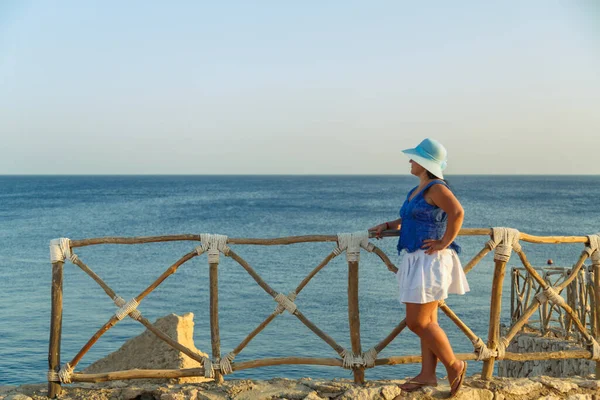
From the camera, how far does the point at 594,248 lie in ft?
18.0

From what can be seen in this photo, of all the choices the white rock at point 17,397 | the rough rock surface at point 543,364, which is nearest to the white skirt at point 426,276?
the white rock at point 17,397

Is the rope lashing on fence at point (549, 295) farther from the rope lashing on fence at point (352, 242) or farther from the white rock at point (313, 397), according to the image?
the white rock at point (313, 397)

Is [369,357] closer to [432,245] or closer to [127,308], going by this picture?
[432,245]

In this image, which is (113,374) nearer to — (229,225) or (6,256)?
(6,256)

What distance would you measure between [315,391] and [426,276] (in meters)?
1.20

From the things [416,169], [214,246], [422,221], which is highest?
[416,169]

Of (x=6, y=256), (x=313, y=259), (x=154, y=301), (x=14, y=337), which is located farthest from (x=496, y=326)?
(x=6, y=256)

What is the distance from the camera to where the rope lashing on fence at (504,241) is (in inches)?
203

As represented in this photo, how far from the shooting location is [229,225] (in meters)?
53.7

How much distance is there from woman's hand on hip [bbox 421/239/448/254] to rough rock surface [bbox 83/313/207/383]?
3935mm

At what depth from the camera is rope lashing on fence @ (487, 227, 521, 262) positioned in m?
5.16

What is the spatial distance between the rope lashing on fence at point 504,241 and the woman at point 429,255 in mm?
553

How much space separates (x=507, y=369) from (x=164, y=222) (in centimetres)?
4572

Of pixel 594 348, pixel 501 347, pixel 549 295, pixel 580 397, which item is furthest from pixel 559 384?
pixel 549 295
